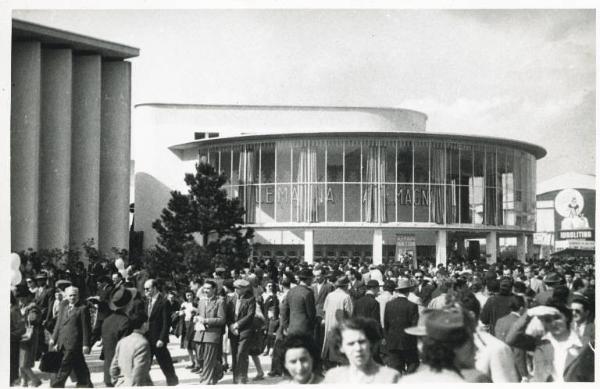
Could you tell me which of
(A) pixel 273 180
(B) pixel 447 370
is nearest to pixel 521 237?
(A) pixel 273 180

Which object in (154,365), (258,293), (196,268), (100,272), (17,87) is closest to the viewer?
(154,365)

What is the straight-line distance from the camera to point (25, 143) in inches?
1107

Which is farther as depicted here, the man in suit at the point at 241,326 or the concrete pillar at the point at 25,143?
the concrete pillar at the point at 25,143

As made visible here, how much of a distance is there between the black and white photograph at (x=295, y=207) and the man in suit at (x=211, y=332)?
0.10 feet

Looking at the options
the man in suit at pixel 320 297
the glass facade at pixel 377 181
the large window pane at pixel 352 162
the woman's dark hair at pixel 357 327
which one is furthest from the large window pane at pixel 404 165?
the woman's dark hair at pixel 357 327

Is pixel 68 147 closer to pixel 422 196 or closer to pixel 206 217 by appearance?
pixel 206 217

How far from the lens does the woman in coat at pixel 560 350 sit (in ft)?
21.0

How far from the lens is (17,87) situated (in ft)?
93.9

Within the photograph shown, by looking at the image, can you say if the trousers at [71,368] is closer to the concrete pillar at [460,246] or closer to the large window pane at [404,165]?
the large window pane at [404,165]

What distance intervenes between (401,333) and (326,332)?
1415 mm

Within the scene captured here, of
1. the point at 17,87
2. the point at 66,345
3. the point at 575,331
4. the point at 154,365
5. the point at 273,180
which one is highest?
the point at 17,87
